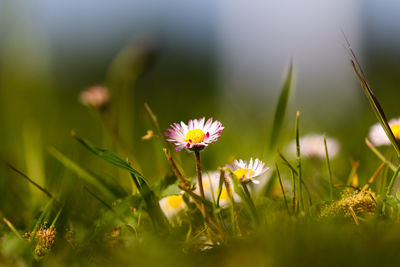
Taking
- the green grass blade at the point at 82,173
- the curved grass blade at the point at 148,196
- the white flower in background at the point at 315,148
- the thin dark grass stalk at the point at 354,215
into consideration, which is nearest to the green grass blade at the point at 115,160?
the curved grass blade at the point at 148,196

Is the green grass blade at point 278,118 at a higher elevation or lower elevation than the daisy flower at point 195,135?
higher

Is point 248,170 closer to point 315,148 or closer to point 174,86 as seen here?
point 315,148

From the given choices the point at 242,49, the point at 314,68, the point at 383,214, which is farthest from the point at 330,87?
the point at 383,214

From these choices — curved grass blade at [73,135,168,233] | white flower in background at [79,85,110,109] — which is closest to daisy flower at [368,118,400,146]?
curved grass blade at [73,135,168,233]

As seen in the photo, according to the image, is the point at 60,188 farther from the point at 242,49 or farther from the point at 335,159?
the point at 242,49

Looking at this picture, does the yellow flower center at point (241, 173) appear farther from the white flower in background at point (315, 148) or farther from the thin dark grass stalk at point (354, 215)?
the white flower in background at point (315, 148)

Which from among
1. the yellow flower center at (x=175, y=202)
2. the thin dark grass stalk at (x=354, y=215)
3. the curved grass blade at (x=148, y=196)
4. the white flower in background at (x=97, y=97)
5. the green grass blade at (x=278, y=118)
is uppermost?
the white flower in background at (x=97, y=97)

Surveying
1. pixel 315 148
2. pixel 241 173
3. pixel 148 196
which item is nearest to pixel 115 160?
pixel 148 196

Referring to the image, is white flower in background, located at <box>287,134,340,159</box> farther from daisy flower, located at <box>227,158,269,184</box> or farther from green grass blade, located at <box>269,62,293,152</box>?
daisy flower, located at <box>227,158,269,184</box>
